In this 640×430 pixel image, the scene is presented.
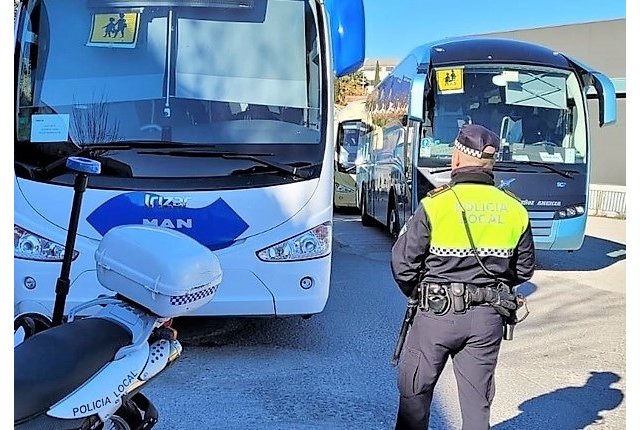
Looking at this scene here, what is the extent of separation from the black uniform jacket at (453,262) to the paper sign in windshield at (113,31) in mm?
2844

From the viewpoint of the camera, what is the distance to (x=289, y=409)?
4680 mm

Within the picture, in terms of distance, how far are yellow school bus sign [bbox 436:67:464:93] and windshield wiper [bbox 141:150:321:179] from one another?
16.8 feet

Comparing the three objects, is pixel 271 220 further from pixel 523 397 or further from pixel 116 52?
pixel 523 397

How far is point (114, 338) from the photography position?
287cm

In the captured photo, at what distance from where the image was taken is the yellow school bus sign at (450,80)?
32.5 ft

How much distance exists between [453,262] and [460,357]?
48 centimetres

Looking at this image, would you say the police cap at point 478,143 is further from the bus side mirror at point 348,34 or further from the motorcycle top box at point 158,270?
the bus side mirror at point 348,34

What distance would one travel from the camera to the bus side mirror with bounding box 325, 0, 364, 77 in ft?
17.0

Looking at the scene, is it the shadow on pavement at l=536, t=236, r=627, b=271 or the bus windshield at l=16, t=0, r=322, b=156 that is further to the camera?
the shadow on pavement at l=536, t=236, r=627, b=271

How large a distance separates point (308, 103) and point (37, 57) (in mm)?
2018

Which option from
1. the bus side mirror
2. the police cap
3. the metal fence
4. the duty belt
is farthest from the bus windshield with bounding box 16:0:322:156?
the metal fence

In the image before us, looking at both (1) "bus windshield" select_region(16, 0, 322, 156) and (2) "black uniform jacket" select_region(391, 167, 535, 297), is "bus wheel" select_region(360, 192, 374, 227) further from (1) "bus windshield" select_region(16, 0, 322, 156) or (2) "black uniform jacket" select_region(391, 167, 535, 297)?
(2) "black uniform jacket" select_region(391, 167, 535, 297)

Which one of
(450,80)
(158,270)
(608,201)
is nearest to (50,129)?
(158,270)
